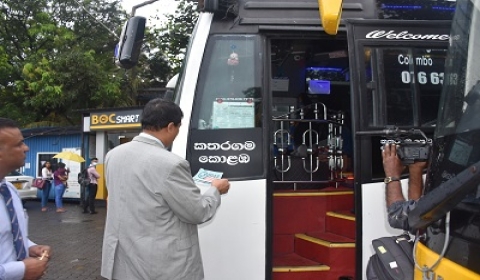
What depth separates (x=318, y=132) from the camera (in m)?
5.52

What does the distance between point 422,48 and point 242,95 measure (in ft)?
4.81

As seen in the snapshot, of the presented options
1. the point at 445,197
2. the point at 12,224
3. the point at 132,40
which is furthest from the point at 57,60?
the point at 445,197

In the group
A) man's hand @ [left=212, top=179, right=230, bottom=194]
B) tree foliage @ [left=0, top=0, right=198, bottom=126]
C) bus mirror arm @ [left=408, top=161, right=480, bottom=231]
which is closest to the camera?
bus mirror arm @ [left=408, top=161, right=480, bottom=231]

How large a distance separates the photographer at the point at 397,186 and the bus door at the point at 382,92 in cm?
101

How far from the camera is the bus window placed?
12.4ft

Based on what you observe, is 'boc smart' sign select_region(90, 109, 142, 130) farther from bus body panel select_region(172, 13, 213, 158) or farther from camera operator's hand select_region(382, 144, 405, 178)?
camera operator's hand select_region(382, 144, 405, 178)

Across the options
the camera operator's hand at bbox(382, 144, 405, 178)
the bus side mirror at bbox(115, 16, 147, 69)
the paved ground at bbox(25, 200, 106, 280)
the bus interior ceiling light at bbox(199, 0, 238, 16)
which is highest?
the bus interior ceiling light at bbox(199, 0, 238, 16)

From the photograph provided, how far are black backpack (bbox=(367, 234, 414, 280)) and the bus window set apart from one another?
5.24 ft

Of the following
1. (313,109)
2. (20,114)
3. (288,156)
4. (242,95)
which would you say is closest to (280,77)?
(313,109)

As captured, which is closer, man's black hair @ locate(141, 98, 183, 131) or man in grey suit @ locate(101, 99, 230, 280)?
man in grey suit @ locate(101, 99, 230, 280)

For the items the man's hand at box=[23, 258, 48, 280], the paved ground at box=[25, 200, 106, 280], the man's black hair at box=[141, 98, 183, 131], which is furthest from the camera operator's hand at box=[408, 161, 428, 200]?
the paved ground at box=[25, 200, 106, 280]

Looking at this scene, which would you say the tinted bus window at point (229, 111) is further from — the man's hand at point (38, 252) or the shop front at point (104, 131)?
the shop front at point (104, 131)

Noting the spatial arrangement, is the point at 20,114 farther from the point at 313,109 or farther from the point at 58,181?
the point at 313,109

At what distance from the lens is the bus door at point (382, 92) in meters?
3.63
